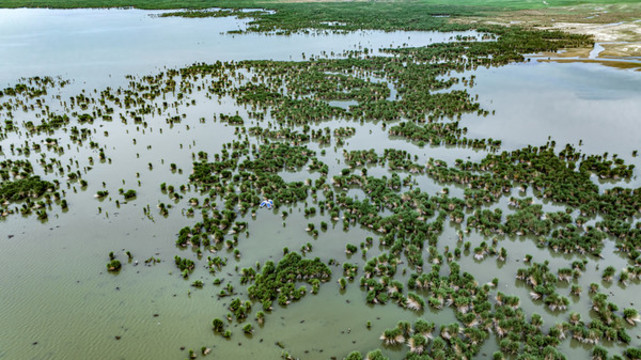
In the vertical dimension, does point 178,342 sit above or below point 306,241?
below

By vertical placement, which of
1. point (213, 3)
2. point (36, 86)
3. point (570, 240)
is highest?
point (213, 3)

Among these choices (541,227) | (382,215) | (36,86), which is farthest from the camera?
(36,86)

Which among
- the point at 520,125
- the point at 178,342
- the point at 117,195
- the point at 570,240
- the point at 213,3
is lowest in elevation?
the point at 178,342

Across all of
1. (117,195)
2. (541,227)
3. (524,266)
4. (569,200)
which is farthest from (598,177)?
(117,195)

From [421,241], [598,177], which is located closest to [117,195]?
[421,241]

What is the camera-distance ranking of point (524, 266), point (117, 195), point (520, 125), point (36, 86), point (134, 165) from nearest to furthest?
1. point (524, 266)
2. point (117, 195)
3. point (134, 165)
4. point (520, 125)
5. point (36, 86)

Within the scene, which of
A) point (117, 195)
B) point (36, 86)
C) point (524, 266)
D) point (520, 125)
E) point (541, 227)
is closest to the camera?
point (524, 266)

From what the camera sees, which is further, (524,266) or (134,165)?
(134,165)

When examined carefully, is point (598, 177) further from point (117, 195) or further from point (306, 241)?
point (117, 195)

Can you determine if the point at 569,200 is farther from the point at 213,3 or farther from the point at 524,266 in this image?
the point at 213,3
